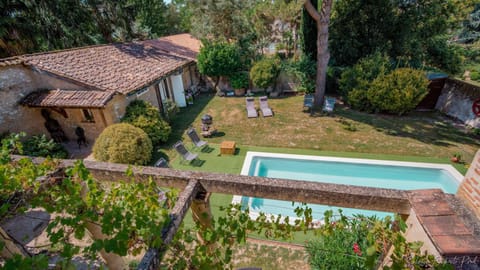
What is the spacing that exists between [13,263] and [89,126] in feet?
38.8

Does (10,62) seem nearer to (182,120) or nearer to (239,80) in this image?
(182,120)

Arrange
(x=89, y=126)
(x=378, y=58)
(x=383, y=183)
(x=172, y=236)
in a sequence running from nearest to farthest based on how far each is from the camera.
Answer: (x=172, y=236) < (x=383, y=183) < (x=89, y=126) < (x=378, y=58)

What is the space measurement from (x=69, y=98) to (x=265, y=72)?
12.7 m

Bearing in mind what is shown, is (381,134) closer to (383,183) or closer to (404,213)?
(383,183)

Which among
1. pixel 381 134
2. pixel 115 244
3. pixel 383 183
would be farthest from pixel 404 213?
pixel 381 134

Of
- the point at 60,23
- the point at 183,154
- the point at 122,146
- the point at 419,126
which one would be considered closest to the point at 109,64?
the point at 122,146

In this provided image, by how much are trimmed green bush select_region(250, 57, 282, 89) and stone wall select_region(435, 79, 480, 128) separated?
11105mm

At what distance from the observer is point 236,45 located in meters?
18.8

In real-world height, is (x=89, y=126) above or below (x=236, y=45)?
below

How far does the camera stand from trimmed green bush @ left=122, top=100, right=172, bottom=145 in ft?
35.7

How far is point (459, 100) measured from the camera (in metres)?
12.7

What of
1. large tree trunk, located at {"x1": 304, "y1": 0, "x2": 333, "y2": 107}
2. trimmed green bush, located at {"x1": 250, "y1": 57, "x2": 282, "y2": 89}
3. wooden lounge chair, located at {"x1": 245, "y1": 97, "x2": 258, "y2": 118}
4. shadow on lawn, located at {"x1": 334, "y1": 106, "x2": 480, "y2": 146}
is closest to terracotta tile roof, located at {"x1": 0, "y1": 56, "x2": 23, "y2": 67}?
wooden lounge chair, located at {"x1": 245, "y1": 97, "x2": 258, "y2": 118}

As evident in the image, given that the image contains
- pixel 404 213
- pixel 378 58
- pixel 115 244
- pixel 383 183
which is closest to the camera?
pixel 115 244

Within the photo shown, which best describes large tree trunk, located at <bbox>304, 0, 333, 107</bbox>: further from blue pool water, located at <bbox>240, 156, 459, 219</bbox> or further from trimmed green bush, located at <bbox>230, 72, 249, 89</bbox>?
blue pool water, located at <bbox>240, 156, 459, 219</bbox>
